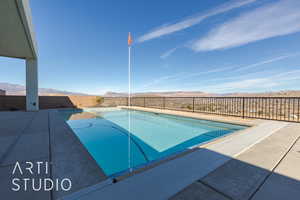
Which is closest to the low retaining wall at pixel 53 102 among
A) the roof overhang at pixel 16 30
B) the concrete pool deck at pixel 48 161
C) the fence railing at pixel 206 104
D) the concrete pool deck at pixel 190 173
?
the fence railing at pixel 206 104

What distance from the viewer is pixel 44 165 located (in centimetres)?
146

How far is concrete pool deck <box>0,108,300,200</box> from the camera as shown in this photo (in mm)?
1001

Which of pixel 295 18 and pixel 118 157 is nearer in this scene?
pixel 118 157

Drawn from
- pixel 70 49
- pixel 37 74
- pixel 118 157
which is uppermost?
pixel 70 49

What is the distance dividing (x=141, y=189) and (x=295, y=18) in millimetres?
6899

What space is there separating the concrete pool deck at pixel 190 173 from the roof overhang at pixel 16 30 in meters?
3.11

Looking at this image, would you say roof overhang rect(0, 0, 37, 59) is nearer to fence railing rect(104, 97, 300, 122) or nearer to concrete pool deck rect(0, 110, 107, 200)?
concrete pool deck rect(0, 110, 107, 200)

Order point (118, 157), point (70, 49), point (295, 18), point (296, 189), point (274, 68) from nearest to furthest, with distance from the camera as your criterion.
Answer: point (296, 189)
point (118, 157)
point (295, 18)
point (70, 49)
point (274, 68)

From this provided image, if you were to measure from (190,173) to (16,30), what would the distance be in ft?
19.8

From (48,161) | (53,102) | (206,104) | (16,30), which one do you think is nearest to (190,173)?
(48,161)

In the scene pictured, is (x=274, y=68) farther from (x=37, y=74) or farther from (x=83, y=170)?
(x=37, y=74)

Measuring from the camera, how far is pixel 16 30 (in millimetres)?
3775

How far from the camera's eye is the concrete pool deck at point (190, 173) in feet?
3.28

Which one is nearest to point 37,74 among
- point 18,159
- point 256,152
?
point 18,159
